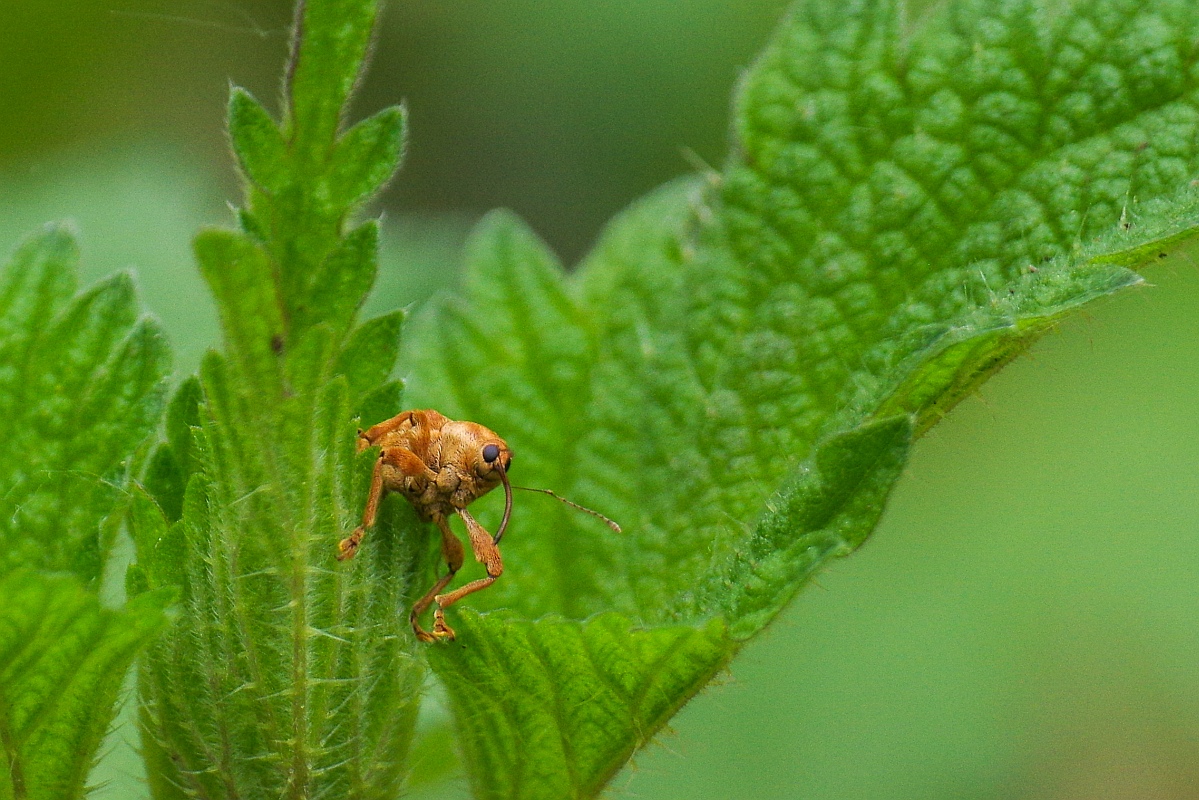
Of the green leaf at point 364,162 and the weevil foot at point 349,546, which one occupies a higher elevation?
the green leaf at point 364,162

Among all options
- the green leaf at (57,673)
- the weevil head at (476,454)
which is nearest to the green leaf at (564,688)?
the weevil head at (476,454)

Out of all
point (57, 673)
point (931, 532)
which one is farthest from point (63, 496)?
point (931, 532)

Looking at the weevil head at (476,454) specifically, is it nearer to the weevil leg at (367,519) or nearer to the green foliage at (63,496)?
the weevil leg at (367,519)

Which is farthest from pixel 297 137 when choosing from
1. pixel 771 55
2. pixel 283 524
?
pixel 771 55

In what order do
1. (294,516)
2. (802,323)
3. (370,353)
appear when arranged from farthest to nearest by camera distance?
(802,323) < (370,353) < (294,516)

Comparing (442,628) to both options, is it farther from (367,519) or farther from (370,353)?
(370,353)

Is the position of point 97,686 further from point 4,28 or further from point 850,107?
point 4,28
